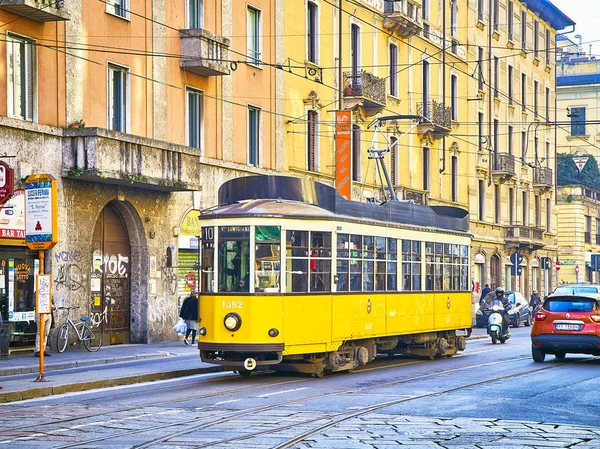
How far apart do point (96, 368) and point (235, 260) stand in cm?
464

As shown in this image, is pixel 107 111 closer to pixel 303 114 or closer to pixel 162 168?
pixel 162 168

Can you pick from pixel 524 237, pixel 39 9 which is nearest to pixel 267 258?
pixel 39 9

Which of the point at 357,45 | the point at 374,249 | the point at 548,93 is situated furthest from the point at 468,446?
the point at 548,93

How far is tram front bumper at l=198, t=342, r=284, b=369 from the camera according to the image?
59.8 feet

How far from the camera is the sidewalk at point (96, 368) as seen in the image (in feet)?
56.7

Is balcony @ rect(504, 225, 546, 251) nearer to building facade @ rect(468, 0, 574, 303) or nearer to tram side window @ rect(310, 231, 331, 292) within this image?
building facade @ rect(468, 0, 574, 303)

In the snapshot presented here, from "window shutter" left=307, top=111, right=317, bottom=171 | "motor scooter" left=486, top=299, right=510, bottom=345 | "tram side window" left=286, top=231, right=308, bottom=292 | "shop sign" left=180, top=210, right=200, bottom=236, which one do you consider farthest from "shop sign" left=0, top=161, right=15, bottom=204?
"window shutter" left=307, top=111, right=317, bottom=171

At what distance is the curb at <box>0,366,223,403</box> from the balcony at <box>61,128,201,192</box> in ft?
21.4

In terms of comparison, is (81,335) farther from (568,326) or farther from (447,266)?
(568,326)

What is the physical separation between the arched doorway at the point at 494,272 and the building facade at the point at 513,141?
0.17 ft

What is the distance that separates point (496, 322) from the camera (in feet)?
104

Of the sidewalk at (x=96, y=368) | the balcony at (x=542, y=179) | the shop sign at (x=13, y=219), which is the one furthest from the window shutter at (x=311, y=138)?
the balcony at (x=542, y=179)

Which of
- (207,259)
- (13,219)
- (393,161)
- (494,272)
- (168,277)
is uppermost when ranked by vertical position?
(393,161)

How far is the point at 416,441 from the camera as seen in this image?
1166 cm
